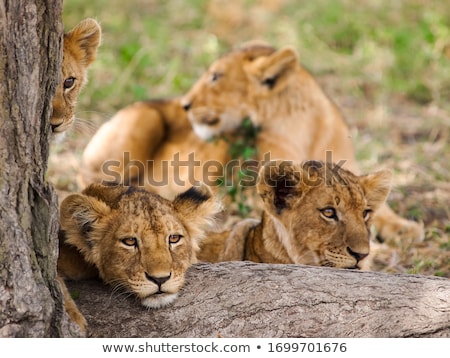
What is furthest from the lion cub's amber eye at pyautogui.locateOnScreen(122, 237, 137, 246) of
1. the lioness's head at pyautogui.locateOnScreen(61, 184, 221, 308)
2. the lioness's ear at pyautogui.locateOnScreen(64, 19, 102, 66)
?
the lioness's ear at pyautogui.locateOnScreen(64, 19, 102, 66)

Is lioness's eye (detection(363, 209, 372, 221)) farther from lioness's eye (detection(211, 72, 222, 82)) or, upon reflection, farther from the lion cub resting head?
lioness's eye (detection(211, 72, 222, 82))

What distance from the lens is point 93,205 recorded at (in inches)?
156

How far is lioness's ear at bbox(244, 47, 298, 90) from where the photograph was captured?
23.4 feet

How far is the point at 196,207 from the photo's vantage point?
4.23 meters

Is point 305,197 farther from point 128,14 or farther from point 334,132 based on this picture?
point 128,14

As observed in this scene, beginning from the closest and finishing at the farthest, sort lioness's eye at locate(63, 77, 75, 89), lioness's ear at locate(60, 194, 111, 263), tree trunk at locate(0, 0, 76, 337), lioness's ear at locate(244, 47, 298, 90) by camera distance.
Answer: tree trunk at locate(0, 0, 76, 337), lioness's ear at locate(60, 194, 111, 263), lioness's eye at locate(63, 77, 75, 89), lioness's ear at locate(244, 47, 298, 90)

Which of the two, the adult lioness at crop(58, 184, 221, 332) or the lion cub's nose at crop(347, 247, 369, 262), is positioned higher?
the adult lioness at crop(58, 184, 221, 332)

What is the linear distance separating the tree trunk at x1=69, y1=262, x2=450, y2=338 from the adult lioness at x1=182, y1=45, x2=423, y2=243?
3555mm

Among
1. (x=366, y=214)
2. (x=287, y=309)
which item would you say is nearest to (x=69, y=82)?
(x=366, y=214)

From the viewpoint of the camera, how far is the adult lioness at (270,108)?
7.34m

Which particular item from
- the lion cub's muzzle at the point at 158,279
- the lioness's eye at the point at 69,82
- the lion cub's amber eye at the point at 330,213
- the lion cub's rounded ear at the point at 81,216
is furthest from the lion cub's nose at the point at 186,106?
the lion cub's muzzle at the point at 158,279

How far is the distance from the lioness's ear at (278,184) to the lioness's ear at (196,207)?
553 mm

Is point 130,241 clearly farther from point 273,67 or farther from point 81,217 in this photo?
point 273,67

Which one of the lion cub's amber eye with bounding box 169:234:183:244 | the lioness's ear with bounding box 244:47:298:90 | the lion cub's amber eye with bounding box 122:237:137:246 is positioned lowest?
the lion cub's amber eye with bounding box 169:234:183:244
